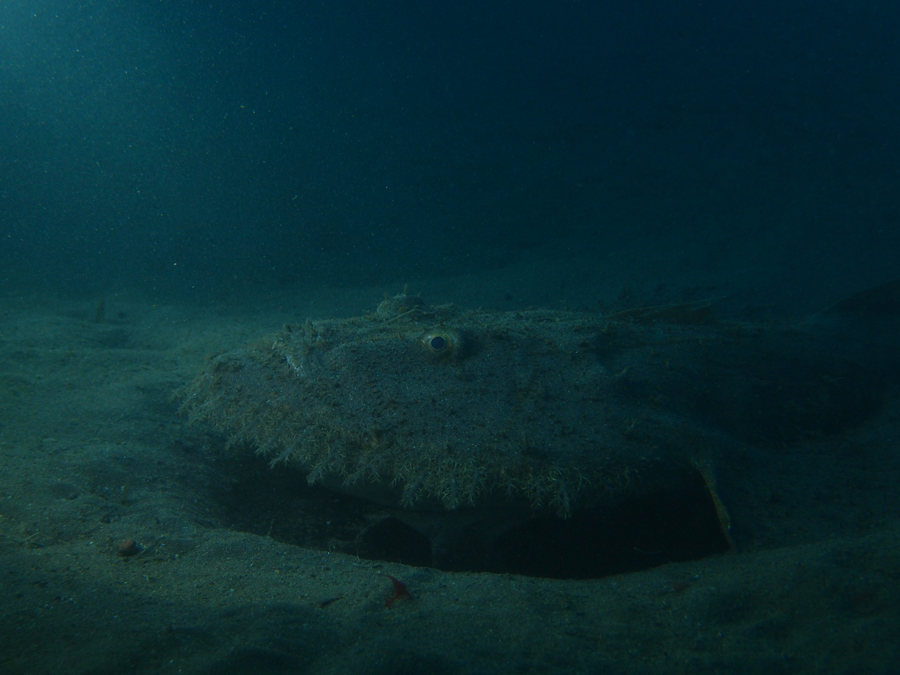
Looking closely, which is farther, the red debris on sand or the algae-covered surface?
the red debris on sand

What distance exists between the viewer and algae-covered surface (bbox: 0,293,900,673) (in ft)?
6.01

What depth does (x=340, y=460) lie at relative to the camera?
3.10 metres

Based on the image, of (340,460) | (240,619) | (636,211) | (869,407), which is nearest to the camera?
(240,619)

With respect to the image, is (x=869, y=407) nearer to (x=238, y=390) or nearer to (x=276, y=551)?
(x=276, y=551)

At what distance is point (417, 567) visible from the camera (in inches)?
116

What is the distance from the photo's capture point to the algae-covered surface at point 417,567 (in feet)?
6.01

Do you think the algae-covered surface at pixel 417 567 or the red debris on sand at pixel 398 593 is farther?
the red debris on sand at pixel 398 593

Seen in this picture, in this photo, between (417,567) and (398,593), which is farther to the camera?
(417,567)

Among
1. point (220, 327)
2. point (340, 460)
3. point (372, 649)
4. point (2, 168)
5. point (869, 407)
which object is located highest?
point (2, 168)

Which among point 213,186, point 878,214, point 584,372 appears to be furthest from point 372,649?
point 213,186

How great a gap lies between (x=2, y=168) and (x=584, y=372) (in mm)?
46418

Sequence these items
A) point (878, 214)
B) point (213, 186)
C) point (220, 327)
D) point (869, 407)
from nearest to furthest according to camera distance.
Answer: point (869, 407), point (220, 327), point (878, 214), point (213, 186)

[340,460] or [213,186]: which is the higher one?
[213,186]

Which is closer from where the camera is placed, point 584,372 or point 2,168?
point 584,372
